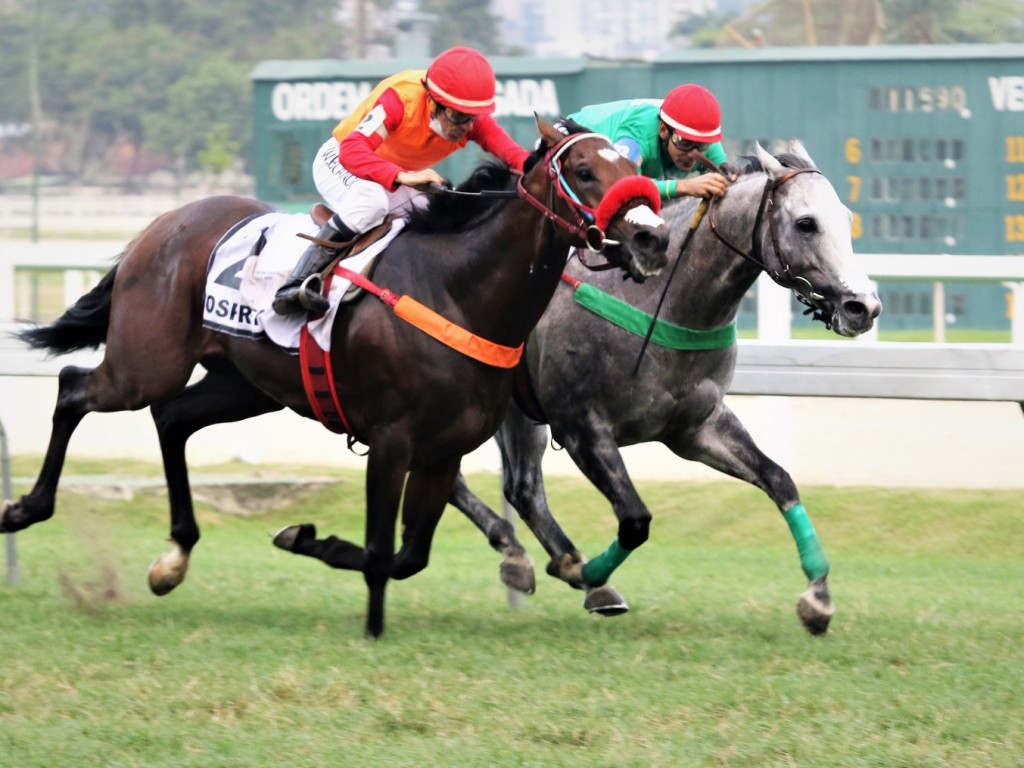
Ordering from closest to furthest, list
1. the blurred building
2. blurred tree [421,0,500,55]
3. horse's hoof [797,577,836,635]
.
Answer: horse's hoof [797,577,836,635] < blurred tree [421,0,500,55] < the blurred building

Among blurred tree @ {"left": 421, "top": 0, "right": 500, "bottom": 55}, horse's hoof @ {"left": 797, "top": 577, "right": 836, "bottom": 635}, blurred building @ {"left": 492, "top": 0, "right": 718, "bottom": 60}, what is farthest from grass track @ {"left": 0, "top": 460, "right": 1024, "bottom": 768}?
blurred building @ {"left": 492, "top": 0, "right": 718, "bottom": 60}

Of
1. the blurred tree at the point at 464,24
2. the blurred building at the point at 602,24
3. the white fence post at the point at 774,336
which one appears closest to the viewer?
the white fence post at the point at 774,336

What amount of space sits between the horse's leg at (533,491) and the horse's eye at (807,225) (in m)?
1.39

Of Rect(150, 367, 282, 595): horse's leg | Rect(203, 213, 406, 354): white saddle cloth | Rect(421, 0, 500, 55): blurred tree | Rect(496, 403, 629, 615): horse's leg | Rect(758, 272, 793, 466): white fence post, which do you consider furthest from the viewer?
Rect(421, 0, 500, 55): blurred tree

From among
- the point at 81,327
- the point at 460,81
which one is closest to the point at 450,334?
the point at 460,81

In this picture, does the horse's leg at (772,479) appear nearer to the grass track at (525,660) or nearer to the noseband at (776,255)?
the grass track at (525,660)

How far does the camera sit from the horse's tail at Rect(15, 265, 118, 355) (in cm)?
663

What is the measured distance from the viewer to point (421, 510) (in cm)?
568

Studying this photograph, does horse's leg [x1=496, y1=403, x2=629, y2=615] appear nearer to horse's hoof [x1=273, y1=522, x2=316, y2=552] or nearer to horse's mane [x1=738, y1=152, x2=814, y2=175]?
horse's hoof [x1=273, y1=522, x2=316, y2=552]

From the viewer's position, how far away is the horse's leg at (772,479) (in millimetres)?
5633

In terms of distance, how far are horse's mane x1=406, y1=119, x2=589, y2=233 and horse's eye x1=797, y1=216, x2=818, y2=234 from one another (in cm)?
92

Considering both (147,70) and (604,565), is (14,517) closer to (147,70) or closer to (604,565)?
(604,565)

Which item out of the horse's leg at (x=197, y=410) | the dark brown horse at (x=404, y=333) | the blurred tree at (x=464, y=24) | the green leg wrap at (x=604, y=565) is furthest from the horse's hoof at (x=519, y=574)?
the blurred tree at (x=464, y=24)

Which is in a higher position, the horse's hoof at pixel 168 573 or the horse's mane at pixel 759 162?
the horse's mane at pixel 759 162
